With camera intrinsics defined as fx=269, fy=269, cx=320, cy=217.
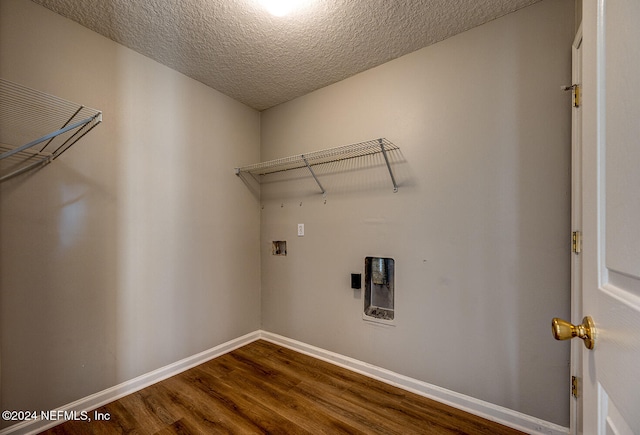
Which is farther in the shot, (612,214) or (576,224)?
(576,224)

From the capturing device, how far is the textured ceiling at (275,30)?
1579 mm

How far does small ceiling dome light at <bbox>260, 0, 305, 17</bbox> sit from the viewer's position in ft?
5.07

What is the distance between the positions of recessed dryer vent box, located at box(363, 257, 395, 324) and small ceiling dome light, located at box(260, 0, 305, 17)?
5.77 ft

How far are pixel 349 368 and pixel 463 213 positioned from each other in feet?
4.92

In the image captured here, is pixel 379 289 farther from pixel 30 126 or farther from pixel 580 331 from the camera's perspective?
pixel 30 126

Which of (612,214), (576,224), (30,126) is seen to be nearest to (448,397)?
(576,224)

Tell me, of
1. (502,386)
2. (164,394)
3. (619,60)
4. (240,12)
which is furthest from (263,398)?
(240,12)

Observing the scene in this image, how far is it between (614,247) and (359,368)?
203 centimetres

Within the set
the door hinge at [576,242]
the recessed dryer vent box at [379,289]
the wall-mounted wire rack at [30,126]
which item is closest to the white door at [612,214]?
the door hinge at [576,242]

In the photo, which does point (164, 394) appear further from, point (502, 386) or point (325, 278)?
point (502, 386)

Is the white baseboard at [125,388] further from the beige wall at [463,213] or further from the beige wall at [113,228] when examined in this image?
the beige wall at [463,213]

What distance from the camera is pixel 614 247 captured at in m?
0.49

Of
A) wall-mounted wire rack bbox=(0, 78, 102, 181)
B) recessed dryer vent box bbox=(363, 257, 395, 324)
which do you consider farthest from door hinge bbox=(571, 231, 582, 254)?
wall-mounted wire rack bbox=(0, 78, 102, 181)

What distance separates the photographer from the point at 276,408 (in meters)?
1.71
